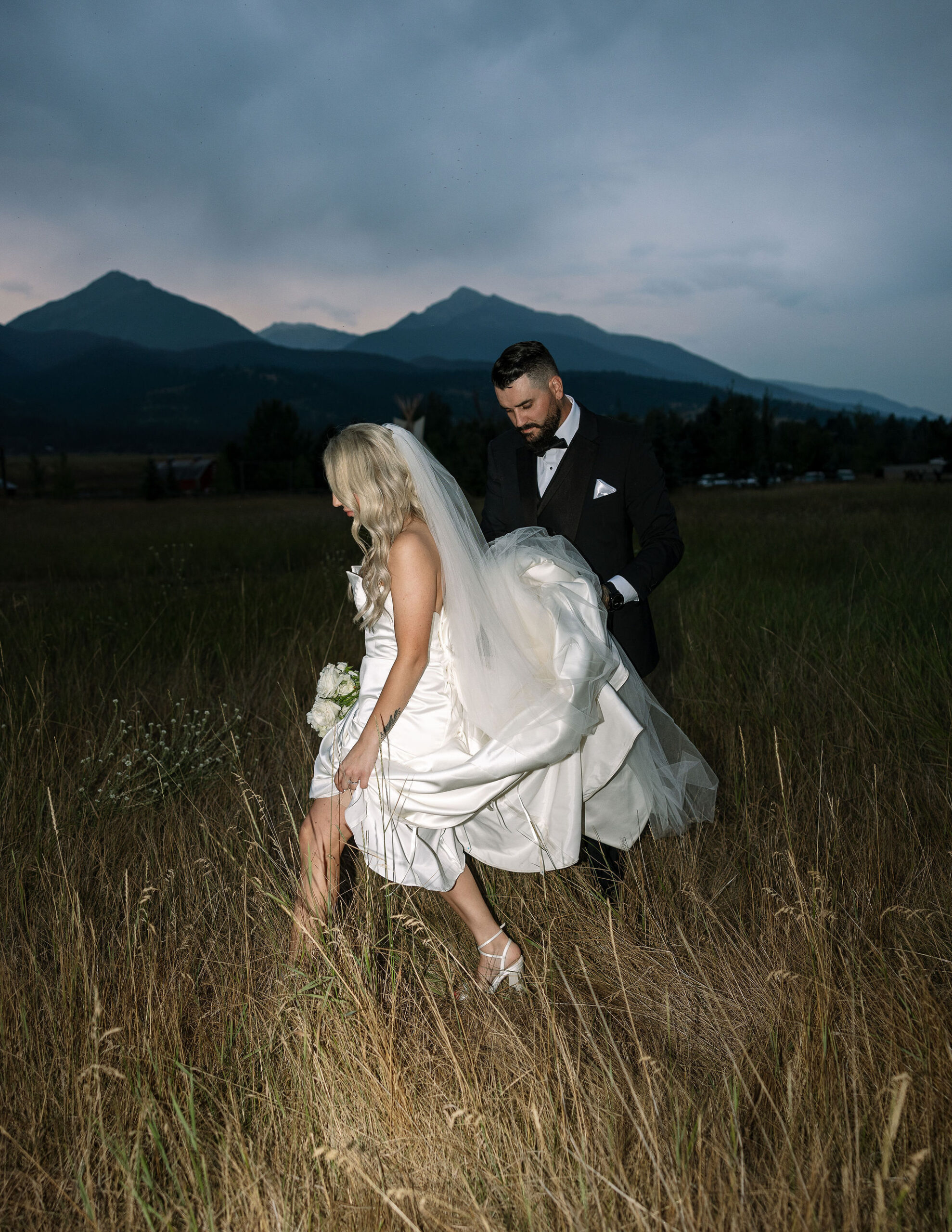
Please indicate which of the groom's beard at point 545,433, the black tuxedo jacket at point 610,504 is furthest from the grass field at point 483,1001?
the groom's beard at point 545,433

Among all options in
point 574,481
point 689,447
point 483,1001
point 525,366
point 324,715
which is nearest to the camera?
point 483,1001

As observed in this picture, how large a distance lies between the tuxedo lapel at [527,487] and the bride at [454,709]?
2.11ft

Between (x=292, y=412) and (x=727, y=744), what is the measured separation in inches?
2403

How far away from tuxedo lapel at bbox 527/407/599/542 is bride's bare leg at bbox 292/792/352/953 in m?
1.42

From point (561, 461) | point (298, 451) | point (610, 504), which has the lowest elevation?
point (610, 504)

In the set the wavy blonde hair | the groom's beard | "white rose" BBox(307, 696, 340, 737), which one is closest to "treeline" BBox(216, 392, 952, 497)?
the groom's beard

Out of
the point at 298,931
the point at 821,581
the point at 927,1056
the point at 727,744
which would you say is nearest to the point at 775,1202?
the point at 927,1056

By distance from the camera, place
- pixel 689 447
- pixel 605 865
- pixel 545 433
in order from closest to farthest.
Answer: pixel 605 865
pixel 545 433
pixel 689 447

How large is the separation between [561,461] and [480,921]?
1757 mm

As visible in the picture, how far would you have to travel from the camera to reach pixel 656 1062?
5.35ft

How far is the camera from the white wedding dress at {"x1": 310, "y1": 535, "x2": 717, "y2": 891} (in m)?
2.28

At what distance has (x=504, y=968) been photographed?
2.31m

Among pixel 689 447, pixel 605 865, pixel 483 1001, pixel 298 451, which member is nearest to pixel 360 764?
pixel 483 1001

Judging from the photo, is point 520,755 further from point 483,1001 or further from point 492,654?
point 483,1001
